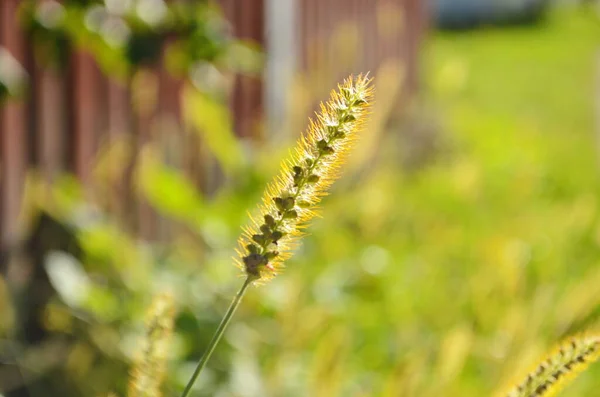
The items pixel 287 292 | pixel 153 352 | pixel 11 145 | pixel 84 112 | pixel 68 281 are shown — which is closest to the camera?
pixel 153 352

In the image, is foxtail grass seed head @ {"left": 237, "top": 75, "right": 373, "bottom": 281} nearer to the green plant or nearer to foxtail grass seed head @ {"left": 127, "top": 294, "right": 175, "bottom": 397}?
the green plant

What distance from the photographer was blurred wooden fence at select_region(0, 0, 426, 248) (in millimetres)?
3170

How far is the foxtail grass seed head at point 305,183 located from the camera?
0.71m

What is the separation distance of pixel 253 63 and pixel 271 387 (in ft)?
2.99

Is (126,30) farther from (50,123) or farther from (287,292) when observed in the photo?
(50,123)

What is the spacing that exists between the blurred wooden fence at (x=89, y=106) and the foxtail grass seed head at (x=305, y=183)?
2.51m

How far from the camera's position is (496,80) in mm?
14055

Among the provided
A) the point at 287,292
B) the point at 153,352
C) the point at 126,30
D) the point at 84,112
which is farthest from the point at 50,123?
the point at 153,352

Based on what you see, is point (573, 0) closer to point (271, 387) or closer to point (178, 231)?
point (178, 231)

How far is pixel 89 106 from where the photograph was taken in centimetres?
360

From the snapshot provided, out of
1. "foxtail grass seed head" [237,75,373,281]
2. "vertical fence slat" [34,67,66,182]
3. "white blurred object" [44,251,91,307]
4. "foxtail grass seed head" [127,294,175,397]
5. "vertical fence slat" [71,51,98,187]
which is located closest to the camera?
"foxtail grass seed head" [237,75,373,281]

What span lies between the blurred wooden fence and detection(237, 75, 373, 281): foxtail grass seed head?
2.51 meters

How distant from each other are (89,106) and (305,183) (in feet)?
9.91

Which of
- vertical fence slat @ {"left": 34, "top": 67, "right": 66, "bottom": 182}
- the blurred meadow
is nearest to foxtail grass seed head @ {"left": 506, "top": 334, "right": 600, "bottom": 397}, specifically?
the blurred meadow
